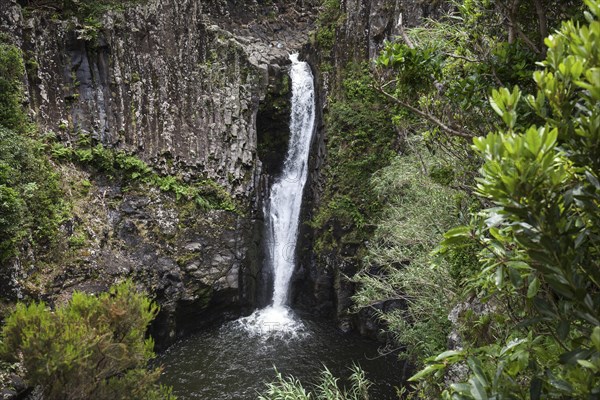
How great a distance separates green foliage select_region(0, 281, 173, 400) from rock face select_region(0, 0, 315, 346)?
6.29m

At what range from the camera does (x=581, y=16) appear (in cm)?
348

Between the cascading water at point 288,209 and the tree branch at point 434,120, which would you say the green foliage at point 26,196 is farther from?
the tree branch at point 434,120

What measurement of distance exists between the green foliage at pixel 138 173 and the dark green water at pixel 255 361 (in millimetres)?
5829

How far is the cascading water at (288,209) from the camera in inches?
676

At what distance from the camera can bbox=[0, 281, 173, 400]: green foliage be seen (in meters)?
5.83

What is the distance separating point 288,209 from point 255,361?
8509mm

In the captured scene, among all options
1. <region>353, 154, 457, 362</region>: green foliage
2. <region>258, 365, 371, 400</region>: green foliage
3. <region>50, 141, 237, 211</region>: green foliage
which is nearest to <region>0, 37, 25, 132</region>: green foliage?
<region>50, 141, 237, 211</region>: green foliage

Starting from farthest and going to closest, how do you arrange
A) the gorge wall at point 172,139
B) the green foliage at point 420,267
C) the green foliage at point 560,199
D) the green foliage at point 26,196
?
1. the gorge wall at point 172,139
2. the green foliage at point 26,196
3. the green foliage at point 420,267
4. the green foliage at point 560,199

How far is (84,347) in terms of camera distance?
5.98 meters

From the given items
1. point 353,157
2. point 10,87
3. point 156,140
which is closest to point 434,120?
point 10,87

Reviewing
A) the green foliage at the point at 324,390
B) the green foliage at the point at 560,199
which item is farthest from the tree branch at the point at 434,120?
the green foliage at the point at 324,390

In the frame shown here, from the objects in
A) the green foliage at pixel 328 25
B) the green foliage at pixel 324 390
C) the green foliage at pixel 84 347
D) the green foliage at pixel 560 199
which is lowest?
the green foliage at pixel 324 390

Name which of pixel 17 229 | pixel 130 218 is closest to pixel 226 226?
pixel 130 218

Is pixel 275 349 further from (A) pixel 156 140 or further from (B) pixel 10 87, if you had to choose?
(B) pixel 10 87
